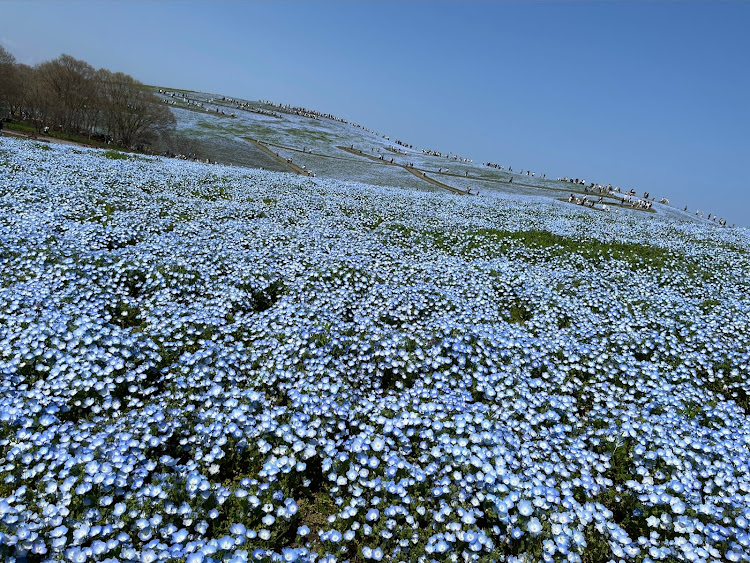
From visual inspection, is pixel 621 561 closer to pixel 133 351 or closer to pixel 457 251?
pixel 133 351

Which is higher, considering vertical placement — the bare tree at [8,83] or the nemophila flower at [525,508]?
the bare tree at [8,83]

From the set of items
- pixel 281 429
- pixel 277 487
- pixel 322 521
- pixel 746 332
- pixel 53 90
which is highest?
pixel 53 90

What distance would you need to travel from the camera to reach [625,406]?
21.9ft

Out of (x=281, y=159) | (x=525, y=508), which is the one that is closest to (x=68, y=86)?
(x=281, y=159)

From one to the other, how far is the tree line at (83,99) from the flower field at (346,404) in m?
44.6

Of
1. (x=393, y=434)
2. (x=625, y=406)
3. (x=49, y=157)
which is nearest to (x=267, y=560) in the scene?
(x=393, y=434)

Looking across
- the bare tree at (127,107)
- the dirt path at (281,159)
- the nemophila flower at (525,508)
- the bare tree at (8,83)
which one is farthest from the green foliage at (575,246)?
the bare tree at (8,83)

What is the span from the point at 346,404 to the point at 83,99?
59.8 meters

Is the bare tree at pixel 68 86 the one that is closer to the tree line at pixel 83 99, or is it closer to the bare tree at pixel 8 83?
the tree line at pixel 83 99

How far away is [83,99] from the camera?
48.0 meters

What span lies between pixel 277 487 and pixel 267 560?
0.97 m

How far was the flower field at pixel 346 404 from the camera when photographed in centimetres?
409

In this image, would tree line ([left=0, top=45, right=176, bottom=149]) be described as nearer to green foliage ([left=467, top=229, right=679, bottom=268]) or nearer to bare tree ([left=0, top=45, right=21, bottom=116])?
bare tree ([left=0, top=45, right=21, bottom=116])

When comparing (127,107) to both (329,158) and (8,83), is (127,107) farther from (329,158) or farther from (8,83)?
(329,158)
